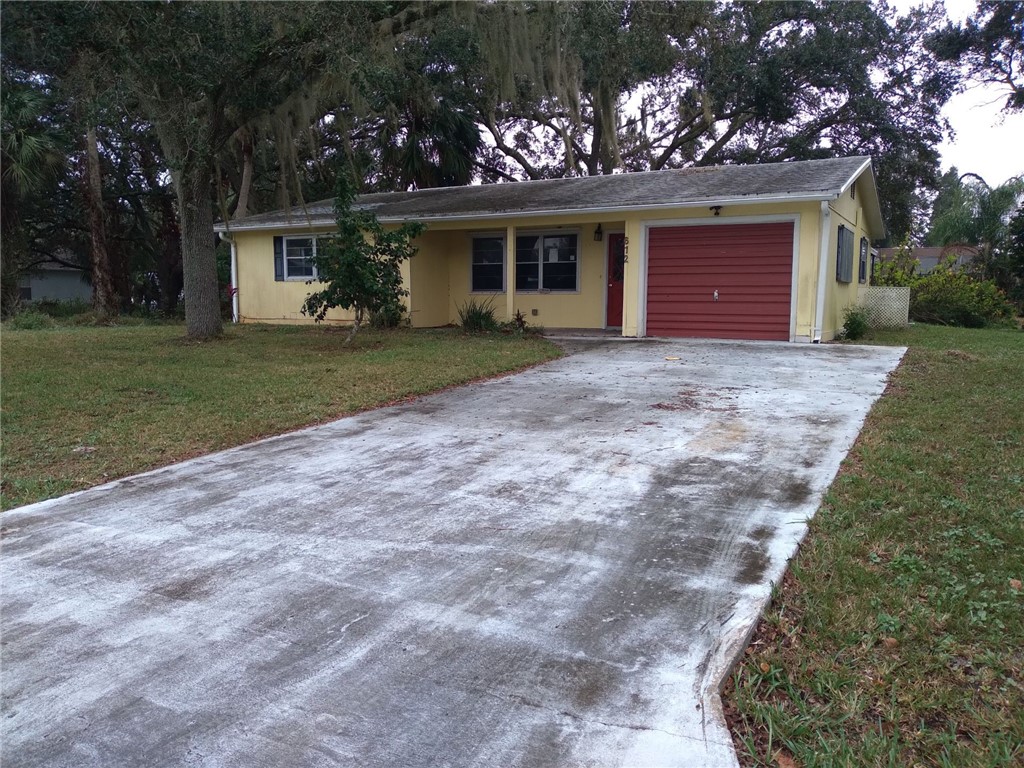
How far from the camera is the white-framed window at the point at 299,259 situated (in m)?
16.1

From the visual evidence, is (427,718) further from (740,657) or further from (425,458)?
(425,458)

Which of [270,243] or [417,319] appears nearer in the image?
[417,319]

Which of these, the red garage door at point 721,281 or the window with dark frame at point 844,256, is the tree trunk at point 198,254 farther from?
the window with dark frame at point 844,256

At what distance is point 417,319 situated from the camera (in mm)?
15164

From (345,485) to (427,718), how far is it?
2.48 metres

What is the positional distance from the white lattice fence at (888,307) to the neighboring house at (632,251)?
1.43ft

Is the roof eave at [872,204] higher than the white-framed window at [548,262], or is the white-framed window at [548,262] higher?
the roof eave at [872,204]

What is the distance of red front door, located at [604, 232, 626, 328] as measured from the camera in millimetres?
14633

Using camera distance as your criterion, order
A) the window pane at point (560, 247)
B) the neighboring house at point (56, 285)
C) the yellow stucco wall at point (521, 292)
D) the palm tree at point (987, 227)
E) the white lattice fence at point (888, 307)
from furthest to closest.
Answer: the neighboring house at point (56, 285), the palm tree at point (987, 227), the white lattice fence at point (888, 307), the window pane at point (560, 247), the yellow stucco wall at point (521, 292)

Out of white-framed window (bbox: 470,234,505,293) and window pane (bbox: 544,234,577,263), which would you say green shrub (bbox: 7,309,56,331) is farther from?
window pane (bbox: 544,234,577,263)

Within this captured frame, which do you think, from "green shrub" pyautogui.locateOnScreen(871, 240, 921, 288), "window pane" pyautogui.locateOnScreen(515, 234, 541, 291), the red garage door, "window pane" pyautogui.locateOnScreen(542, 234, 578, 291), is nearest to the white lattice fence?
"green shrub" pyautogui.locateOnScreen(871, 240, 921, 288)

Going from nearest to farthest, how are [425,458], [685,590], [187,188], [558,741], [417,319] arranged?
[558,741] < [685,590] < [425,458] < [187,188] < [417,319]

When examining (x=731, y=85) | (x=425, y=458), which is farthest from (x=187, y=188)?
(x=731, y=85)

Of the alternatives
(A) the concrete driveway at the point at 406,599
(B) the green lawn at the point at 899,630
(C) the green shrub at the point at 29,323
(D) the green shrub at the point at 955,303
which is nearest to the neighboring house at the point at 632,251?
(D) the green shrub at the point at 955,303
